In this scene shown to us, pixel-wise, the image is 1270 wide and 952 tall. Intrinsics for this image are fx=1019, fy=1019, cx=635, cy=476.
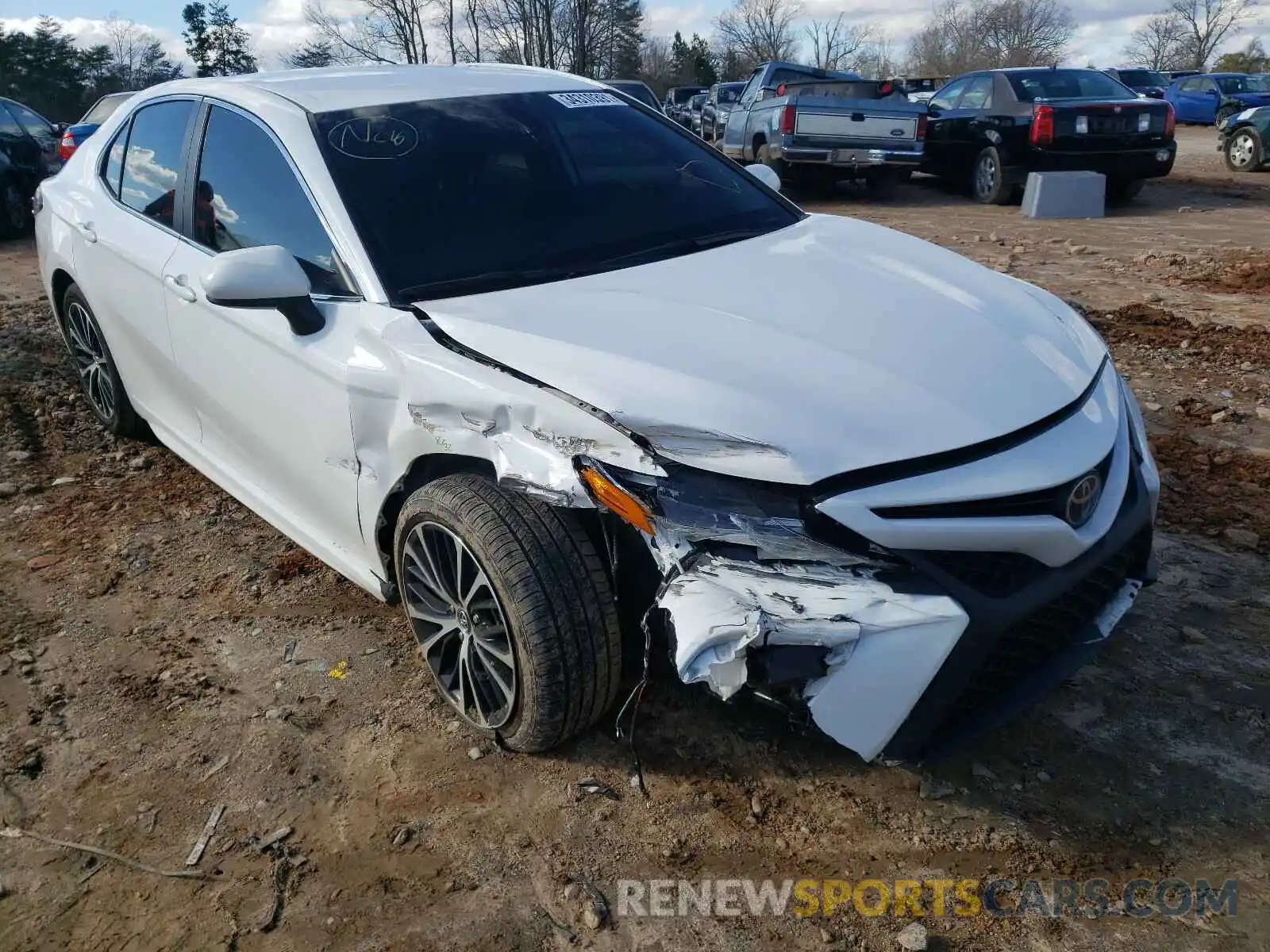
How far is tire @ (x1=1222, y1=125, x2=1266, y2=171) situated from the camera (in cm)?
1498

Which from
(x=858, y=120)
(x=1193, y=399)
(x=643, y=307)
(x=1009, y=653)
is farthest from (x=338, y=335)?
(x=858, y=120)

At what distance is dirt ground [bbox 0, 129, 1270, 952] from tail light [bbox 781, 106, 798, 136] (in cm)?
965

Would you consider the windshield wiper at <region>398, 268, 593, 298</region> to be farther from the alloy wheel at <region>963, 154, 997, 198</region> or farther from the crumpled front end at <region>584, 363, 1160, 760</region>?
the alloy wheel at <region>963, 154, 997, 198</region>

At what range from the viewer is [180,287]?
11.3ft

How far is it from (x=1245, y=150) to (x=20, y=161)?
1662 cm

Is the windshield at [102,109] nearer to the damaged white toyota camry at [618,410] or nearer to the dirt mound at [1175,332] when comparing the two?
the damaged white toyota camry at [618,410]

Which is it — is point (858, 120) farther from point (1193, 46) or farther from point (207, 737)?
point (1193, 46)

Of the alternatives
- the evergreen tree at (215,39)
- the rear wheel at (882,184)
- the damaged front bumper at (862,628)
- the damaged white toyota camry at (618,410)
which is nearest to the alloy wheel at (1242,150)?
the rear wheel at (882,184)

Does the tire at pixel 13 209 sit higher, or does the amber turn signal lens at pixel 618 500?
the tire at pixel 13 209

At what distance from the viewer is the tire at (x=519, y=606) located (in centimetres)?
235

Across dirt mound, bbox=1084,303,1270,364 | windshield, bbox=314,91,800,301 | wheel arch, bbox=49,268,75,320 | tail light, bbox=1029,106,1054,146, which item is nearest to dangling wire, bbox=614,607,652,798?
windshield, bbox=314,91,800,301

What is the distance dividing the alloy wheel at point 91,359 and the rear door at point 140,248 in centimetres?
18

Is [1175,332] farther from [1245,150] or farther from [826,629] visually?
[1245,150]

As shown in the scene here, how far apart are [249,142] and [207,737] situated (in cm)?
186
